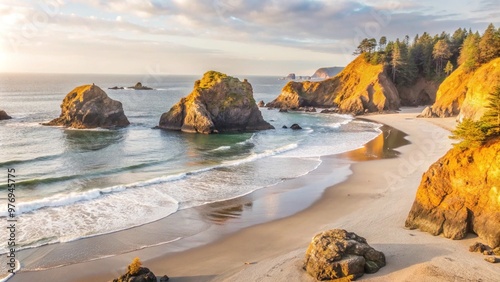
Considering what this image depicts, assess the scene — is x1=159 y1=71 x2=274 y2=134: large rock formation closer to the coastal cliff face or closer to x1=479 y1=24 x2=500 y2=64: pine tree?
the coastal cliff face

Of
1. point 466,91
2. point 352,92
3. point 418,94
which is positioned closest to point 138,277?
point 466,91

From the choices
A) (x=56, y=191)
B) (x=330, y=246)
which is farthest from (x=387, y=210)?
(x=56, y=191)

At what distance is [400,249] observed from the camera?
47.8 feet

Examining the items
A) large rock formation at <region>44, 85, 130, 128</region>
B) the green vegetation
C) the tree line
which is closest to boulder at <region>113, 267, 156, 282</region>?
the green vegetation

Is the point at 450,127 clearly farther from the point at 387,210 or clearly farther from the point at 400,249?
the point at 400,249

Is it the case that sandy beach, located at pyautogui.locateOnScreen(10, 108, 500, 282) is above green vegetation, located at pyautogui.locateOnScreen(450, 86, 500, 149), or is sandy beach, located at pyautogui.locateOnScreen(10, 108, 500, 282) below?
below

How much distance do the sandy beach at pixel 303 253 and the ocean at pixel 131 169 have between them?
437 centimetres

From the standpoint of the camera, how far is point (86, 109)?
191ft

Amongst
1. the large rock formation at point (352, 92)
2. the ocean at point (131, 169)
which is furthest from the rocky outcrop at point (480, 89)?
the large rock formation at point (352, 92)

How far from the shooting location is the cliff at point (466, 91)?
50.2m

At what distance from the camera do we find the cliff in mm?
50222

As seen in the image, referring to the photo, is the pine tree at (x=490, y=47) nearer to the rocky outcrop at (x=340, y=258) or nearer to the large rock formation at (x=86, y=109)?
the rocky outcrop at (x=340, y=258)

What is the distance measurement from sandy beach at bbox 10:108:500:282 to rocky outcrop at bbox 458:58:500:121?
32.1 metres

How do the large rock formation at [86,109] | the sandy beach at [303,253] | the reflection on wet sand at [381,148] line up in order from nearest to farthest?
the sandy beach at [303,253], the reflection on wet sand at [381,148], the large rock formation at [86,109]
